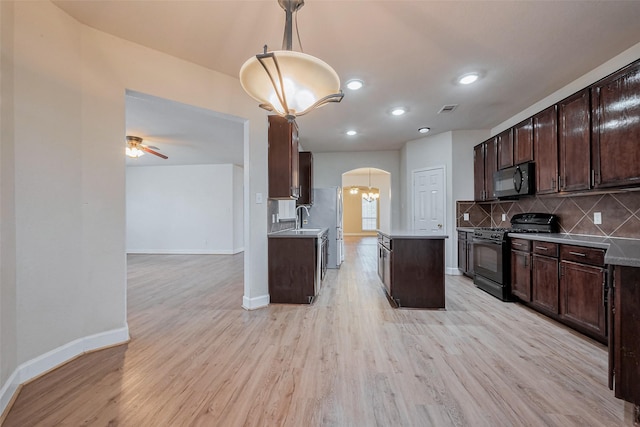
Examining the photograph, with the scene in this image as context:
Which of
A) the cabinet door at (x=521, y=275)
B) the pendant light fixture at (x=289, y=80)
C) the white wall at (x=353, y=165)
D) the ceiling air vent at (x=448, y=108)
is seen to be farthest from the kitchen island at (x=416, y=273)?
the white wall at (x=353, y=165)

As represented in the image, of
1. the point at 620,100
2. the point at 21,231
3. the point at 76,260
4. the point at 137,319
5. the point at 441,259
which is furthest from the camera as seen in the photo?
the point at 441,259

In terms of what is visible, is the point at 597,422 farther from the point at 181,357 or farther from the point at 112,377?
the point at 112,377

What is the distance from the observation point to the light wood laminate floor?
1.49 meters

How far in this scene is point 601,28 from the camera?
218cm

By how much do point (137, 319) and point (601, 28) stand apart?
5.06 metres

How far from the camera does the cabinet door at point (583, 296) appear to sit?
224 cm

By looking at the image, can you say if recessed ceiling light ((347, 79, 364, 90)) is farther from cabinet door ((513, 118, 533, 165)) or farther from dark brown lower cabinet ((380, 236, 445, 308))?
cabinet door ((513, 118, 533, 165))

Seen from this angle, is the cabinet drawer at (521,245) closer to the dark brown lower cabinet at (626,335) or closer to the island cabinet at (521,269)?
the island cabinet at (521,269)

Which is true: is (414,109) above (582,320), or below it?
above

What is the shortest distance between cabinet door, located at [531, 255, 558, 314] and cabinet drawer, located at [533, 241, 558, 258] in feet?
0.16

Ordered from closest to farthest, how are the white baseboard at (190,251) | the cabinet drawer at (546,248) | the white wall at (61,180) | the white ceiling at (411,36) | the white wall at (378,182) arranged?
the white wall at (61,180) → the white ceiling at (411,36) → the cabinet drawer at (546,248) → the white baseboard at (190,251) → the white wall at (378,182)

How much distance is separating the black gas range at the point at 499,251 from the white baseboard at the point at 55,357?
4212mm

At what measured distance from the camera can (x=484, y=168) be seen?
4.48 m

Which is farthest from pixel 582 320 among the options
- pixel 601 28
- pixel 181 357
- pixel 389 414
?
pixel 181 357
